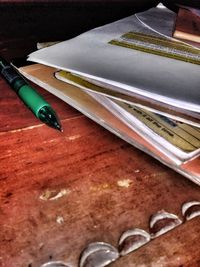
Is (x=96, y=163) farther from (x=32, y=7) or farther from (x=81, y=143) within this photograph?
(x=32, y=7)

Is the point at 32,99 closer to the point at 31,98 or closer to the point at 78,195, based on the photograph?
the point at 31,98

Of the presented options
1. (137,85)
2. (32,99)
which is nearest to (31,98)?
(32,99)

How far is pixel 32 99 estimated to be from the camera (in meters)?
0.50

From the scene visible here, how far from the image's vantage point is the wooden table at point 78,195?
34 cm

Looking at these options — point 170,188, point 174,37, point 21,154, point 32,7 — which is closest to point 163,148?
point 170,188

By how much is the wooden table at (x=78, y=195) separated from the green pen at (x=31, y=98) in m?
0.02

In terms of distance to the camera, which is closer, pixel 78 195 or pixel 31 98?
pixel 78 195

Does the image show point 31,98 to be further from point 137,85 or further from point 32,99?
point 137,85

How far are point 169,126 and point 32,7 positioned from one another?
1.36 feet

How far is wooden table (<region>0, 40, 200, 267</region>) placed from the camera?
1.10 ft

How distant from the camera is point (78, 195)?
1.30ft

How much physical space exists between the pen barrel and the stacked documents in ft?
0.15

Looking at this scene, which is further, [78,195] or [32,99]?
[32,99]

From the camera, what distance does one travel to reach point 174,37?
64 cm
